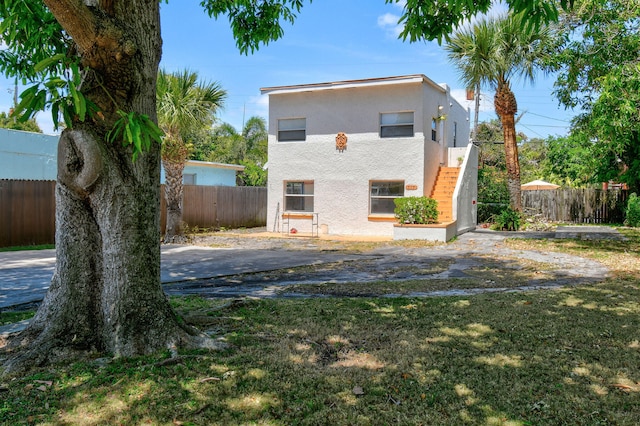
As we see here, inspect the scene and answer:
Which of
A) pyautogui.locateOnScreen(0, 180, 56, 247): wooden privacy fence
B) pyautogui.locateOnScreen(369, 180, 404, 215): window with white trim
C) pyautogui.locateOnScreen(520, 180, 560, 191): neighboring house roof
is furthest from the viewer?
pyautogui.locateOnScreen(520, 180, 560, 191): neighboring house roof

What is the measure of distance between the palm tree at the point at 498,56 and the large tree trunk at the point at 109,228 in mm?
16167

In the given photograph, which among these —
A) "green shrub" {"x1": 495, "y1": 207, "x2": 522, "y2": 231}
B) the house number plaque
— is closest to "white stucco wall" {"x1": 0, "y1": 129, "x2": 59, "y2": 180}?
the house number plaque

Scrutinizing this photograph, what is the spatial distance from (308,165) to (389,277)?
11049mm

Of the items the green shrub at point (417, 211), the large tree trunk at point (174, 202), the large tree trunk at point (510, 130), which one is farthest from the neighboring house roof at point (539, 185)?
the large tree trunk at point (174, 202)

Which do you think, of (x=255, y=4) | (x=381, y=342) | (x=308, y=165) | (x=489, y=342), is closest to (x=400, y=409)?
(x=381, y=342)

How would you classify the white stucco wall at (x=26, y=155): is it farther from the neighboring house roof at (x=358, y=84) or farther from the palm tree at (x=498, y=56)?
the palm tree at (x=498, y=56)

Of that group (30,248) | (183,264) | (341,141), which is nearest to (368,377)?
(183,264)

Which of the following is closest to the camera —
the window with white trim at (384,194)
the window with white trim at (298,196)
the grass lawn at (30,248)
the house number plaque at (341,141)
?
the grass lawn at (30,248)

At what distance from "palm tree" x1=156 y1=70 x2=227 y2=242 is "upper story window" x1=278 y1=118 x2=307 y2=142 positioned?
483 centimetres

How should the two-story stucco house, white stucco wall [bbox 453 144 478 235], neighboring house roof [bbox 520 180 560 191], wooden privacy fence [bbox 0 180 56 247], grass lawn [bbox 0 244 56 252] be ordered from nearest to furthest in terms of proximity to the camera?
grass lawn [bbox 0 244 56 252] → wooden privacy fence [bbox 0 180 56 247] → white stucco wall [bbox 453 144 478 235] → the two-story stucco house → neighboring house roof [bbox 520 180 560 191]

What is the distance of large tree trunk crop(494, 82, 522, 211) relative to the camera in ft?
61.9

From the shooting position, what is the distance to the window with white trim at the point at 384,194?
18281 millimetres

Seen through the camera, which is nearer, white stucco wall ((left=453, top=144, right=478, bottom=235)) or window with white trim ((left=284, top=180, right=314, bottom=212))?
white stucco wall ((left=453, top=144, right=478, bottom=235))

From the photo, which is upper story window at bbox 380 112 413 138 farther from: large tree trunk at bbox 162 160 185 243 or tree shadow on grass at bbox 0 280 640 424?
tree shadow on grass at bbox 0 280 640 424
